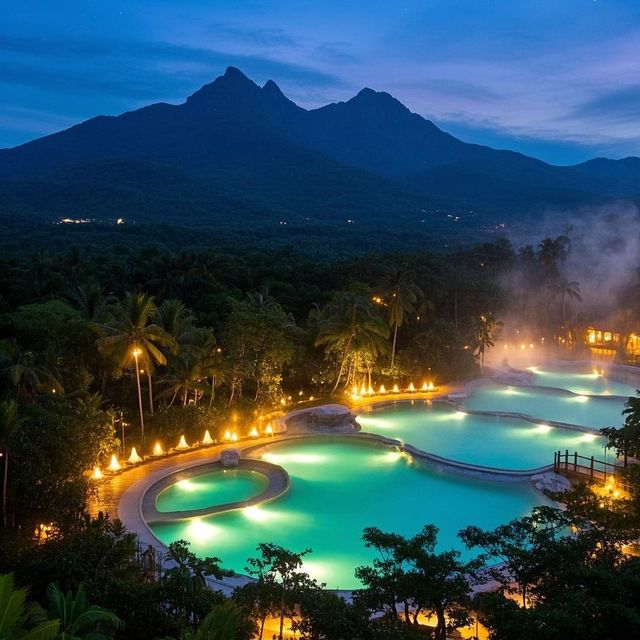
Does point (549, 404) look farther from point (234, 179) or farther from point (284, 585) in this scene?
point (234, 179)

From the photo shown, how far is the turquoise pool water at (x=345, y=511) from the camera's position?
1417 cm

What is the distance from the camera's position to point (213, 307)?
33.1 m

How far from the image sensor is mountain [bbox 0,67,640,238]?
94.6 m

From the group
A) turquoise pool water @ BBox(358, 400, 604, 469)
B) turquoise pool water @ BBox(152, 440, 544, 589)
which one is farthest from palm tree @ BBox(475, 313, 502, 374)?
turquoise pool water @ BBox(152, 440, 544, 589)

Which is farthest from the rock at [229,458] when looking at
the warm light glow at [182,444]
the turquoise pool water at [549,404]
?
the turquoise pool water at [549,404]

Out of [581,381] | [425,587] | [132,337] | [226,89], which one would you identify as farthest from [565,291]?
[226,89]

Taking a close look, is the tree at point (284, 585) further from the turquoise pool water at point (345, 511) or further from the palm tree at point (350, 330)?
the palm tree at point (350, 330)

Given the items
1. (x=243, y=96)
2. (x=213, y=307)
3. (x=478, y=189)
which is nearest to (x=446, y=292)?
(x=213, y=307)

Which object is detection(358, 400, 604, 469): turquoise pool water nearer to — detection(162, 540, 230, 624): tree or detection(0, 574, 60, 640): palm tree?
detection(162, 540, 230, 624): tree

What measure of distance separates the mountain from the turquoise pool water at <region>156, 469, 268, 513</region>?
6815 cm

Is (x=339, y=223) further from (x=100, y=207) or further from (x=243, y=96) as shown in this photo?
(x=243, y=96)

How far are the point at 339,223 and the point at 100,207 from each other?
37004 millimetres

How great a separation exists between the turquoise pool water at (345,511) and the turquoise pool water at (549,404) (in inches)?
374

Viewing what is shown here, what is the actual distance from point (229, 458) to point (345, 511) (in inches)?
165
